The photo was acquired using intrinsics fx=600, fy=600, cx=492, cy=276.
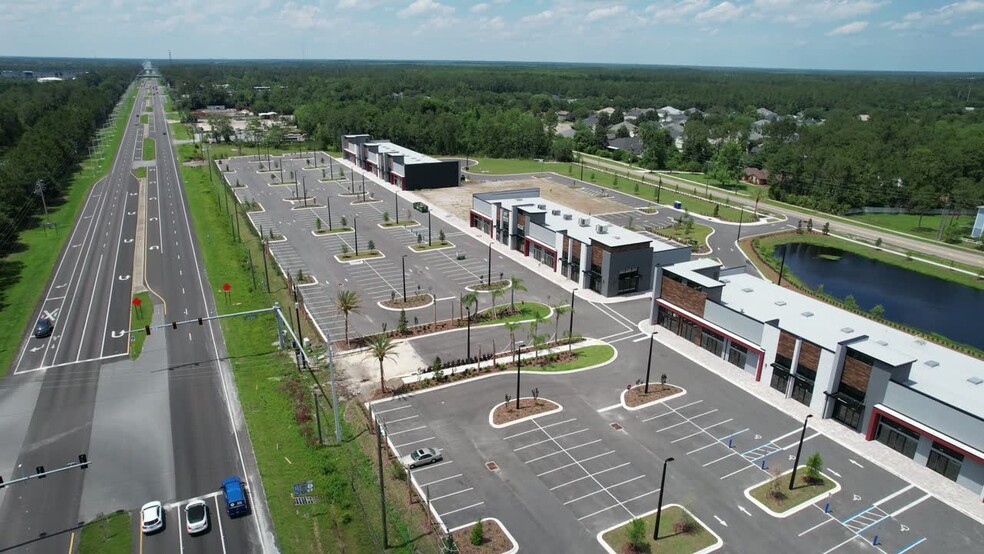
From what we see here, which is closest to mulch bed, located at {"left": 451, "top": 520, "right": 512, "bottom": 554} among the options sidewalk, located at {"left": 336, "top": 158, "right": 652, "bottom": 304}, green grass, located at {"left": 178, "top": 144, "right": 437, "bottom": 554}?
green grass, located at {"left": 178, "top": 144, "right": 437, "bottom": 554}

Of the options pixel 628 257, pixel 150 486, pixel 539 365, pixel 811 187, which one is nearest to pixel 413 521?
pixel 150 486

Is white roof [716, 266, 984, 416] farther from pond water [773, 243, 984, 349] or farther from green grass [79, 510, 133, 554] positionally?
green grass [79, 510, 133, 554]

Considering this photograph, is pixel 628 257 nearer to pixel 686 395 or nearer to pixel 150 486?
pixel 686 395

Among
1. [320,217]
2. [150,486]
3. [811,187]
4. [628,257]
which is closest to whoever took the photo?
[150,486]

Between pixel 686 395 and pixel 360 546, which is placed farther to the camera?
pixel 686 395

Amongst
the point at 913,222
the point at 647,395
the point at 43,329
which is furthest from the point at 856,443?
the point at 913,222

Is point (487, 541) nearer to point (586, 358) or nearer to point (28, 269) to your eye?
point (586, 358)
